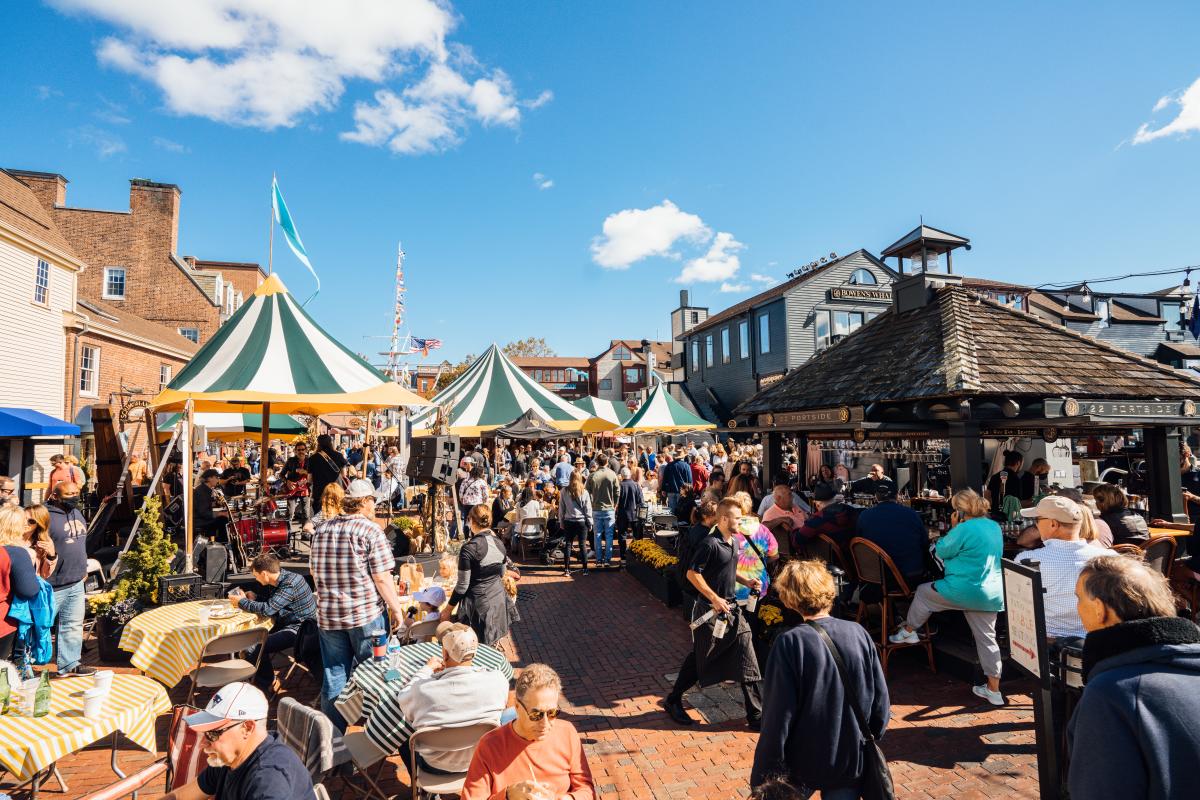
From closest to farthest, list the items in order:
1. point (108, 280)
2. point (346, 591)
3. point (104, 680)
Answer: point (104, 680) → point (346, 591) → point (108, 280)

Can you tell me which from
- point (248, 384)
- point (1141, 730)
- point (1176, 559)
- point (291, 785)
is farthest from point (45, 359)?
point (1176, 559)

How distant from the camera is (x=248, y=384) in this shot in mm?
8125

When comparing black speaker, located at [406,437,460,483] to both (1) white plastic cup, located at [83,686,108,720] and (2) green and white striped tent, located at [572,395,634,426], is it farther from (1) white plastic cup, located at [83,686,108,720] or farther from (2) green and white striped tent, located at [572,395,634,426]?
(2) green and white striped tent, located at [572,395,634,426]

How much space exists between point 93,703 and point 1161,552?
883 centimetres

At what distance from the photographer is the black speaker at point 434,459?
834 cm

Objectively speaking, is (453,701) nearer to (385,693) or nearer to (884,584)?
(385,693)

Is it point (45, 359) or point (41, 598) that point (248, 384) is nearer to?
point (41, 598)

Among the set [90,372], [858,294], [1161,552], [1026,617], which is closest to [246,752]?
[1026,617]

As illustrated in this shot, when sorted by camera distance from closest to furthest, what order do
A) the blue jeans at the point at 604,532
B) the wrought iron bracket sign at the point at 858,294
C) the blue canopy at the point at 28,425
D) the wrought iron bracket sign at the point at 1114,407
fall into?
the wrought iron bracket sign at the point at 1114,407 → the blue jeans at the point at 604,532 → the blue canopy at the point at 28,425 → the wrought iron bracket sign at the point at 858,294

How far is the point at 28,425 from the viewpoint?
13391mm

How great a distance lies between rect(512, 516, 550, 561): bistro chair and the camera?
11.3 m

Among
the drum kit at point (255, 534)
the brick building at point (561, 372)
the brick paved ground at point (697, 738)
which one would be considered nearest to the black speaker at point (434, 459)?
the brick paved ground at point (697, 738)

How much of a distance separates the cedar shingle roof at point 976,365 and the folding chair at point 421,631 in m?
5.70

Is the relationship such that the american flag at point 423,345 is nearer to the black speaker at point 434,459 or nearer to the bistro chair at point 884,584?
the black speaker at point 434,459
